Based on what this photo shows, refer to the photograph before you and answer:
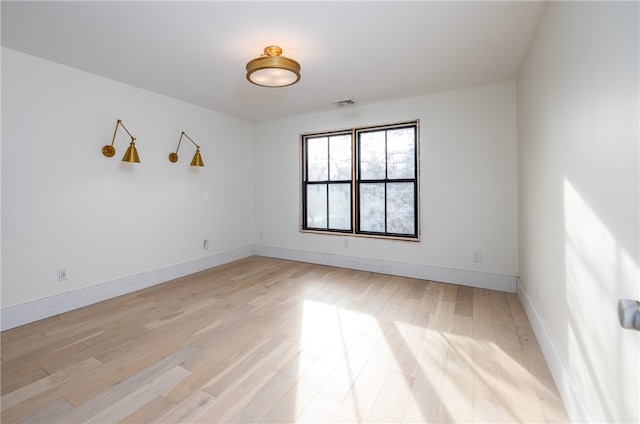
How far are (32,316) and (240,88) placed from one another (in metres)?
3.28

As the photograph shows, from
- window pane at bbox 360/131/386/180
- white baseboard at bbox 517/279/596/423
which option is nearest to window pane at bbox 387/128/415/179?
window pane at bbox 360/131/386/180

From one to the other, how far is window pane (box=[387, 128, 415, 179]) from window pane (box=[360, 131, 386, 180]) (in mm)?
108

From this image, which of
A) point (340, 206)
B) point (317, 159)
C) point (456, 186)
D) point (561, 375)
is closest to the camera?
point (561, 375)

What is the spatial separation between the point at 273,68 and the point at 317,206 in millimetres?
2747

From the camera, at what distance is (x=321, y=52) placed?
2721mm

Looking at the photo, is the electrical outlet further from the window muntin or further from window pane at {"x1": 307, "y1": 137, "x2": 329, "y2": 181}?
window pane at {"x1": 307, "y1": 137, "x2": 329, "y2": 181}

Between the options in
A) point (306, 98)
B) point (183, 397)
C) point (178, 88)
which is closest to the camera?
point (183, 397)

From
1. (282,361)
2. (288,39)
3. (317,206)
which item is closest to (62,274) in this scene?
(282,361)

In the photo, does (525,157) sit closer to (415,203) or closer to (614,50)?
(415,203)

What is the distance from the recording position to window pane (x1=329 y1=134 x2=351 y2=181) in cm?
462

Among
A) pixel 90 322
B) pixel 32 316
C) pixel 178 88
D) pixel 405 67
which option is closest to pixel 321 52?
pixel 405 67

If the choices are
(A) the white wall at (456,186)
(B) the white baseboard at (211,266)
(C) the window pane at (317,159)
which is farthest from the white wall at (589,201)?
(C) the window pane at (317,159)

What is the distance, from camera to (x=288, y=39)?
97.9 inches

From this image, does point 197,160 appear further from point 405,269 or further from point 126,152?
point 405,269
